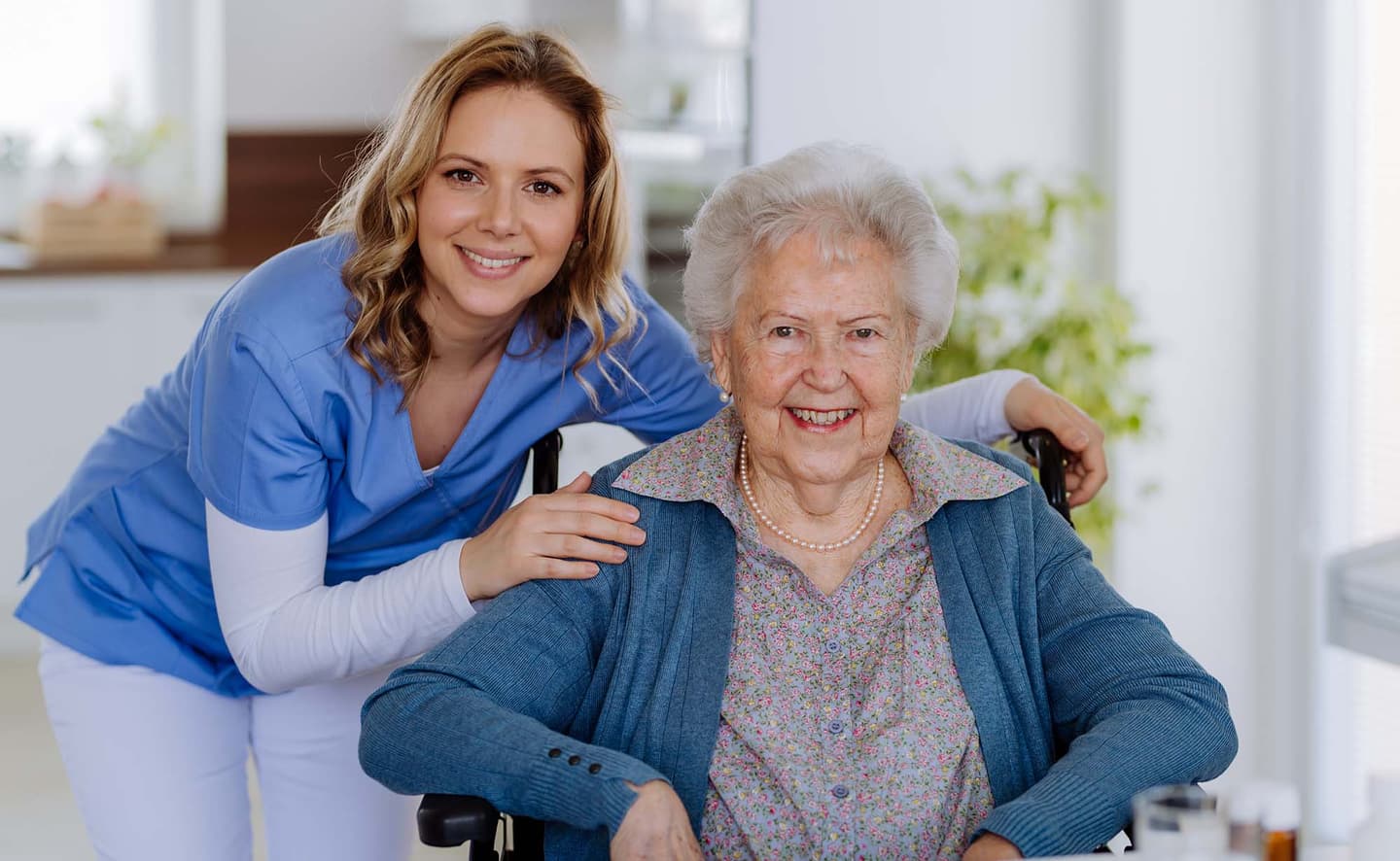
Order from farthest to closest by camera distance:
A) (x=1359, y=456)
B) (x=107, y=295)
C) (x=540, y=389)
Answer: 1. (x=107, y=295)
2. (x=1359, y=456)
3. (x=540, y=389)

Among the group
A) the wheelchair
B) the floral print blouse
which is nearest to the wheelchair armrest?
the wheelchair

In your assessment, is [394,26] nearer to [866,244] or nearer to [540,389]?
[540,389]

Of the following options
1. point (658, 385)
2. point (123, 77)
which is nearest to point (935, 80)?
point (658, 385)

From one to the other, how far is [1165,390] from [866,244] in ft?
6.21

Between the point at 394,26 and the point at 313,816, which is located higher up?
the point at 394,26

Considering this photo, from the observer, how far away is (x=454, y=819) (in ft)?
4.59

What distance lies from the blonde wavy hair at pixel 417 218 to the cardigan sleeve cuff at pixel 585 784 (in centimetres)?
56

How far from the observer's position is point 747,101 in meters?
3.50

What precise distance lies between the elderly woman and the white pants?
1.62 feet

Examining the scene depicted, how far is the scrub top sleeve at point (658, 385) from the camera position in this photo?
191 centimetres

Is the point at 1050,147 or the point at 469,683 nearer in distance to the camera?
the point at 469,683

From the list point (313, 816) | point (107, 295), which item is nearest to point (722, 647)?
point (313, 816)

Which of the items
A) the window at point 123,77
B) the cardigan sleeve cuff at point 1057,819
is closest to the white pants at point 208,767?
the cardigan sleeve cuff at point 1057,819

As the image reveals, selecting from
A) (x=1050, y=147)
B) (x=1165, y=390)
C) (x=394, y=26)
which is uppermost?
(x=394, y=26)
